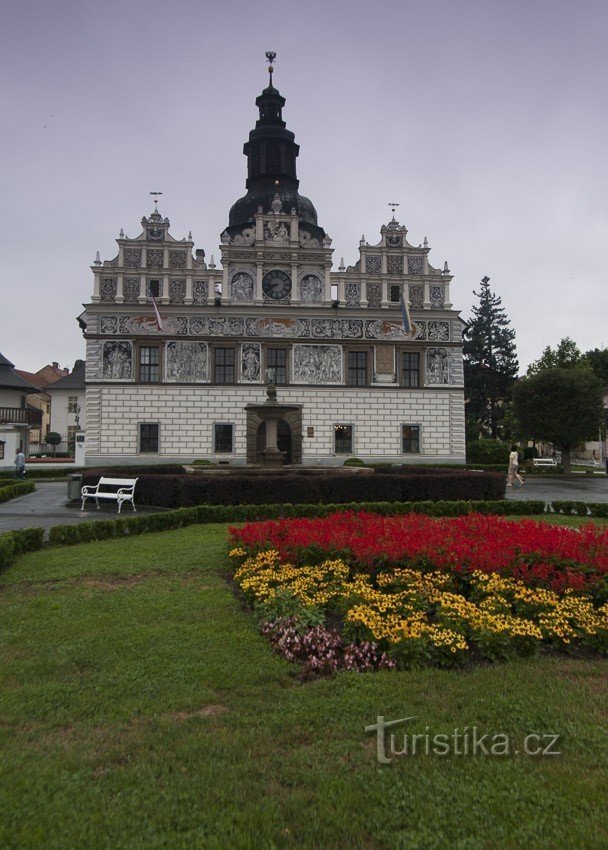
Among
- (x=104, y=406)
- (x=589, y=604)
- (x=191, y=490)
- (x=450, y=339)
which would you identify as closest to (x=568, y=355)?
(x=450, y=339)

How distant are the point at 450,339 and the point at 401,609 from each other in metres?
32.4

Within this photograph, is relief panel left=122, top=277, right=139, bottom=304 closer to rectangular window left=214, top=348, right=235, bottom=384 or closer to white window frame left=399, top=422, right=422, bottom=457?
rectangular window left=214, top=348, right=235, bottom=384

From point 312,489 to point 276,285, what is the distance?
71.4ft

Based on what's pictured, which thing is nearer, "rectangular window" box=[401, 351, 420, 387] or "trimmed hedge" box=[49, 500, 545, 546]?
"trimmed hedge" box=[49, 500, 545, 546]

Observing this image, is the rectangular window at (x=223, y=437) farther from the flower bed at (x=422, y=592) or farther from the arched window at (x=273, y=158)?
the flower bed at (x=422, y=592)

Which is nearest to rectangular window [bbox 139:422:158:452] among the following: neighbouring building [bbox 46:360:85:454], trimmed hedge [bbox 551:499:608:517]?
trimmed hedge [bbox 551:499:608:517]

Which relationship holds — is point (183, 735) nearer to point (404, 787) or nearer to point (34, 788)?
point (34, 788)

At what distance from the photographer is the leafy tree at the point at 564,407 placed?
3791cm

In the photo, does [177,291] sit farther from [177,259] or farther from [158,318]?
[158,318]

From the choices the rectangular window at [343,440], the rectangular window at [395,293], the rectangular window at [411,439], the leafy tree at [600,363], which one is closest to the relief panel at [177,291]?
the rectangular window at [343,440]

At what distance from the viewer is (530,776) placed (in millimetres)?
3498

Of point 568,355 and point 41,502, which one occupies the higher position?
point 568,355

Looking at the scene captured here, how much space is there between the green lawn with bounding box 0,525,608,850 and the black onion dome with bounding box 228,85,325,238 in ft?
126

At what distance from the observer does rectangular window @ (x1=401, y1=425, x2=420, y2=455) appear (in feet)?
118
